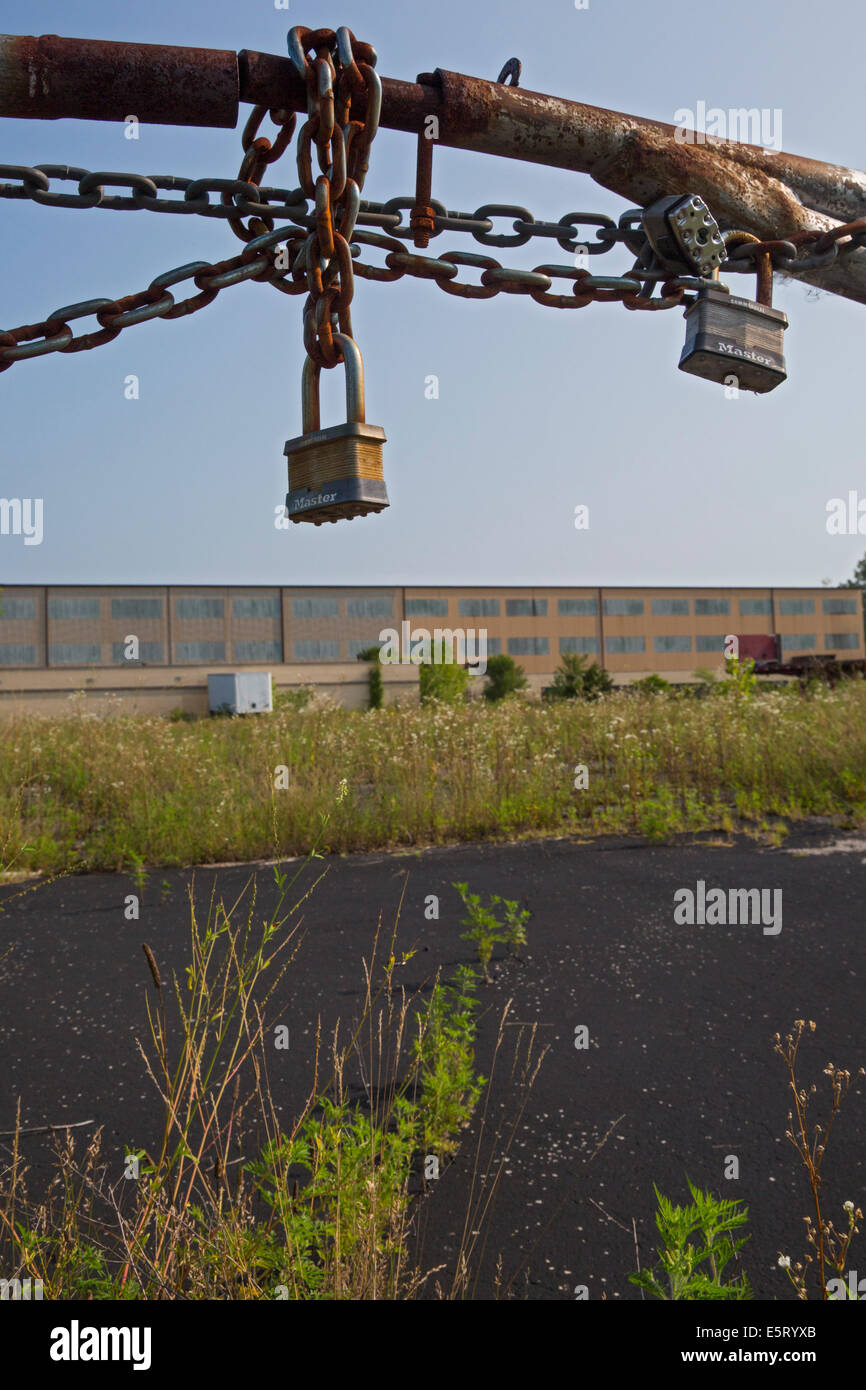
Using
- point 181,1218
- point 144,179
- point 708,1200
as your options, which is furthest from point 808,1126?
point 144,179

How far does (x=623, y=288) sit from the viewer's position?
174 centimetres

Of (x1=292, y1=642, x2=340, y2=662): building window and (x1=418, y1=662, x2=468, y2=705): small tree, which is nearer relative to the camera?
(x1=418, y1=662, x2=468, y2=705): small tree

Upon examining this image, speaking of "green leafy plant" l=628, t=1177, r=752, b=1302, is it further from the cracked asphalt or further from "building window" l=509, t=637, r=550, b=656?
"building window" l=509, t=637, r=550, b=656

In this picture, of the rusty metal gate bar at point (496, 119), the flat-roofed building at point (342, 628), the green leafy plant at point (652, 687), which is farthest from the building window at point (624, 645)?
the rusty metal gate bar at point (496, 119)

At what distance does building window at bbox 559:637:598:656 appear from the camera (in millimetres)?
57441

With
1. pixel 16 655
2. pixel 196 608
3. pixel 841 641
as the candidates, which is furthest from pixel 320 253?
pixel 841 641

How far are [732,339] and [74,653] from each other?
52827 millimetres

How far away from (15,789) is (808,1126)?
731 cm

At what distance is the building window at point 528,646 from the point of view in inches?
2227

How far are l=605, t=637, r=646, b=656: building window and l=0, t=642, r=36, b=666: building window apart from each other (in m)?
33.1

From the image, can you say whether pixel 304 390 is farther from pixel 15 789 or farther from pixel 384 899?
pixel 15 789

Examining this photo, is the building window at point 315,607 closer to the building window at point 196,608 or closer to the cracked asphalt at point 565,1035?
the building window at point 196,608

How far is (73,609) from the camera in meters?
50.9

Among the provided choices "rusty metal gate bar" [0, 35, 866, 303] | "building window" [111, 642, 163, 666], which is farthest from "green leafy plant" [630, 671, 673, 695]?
"building window" [111, 642, 163, 666]
